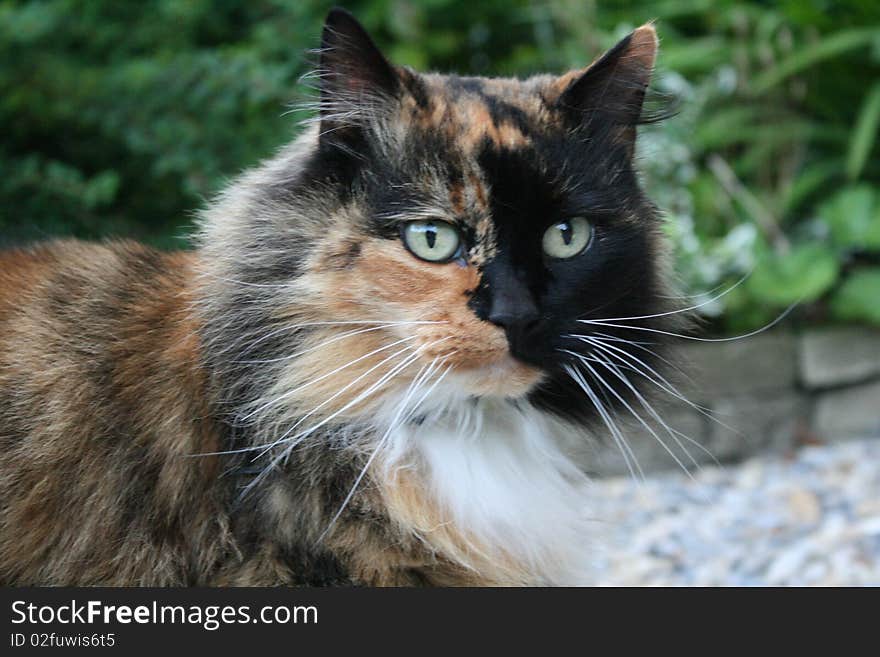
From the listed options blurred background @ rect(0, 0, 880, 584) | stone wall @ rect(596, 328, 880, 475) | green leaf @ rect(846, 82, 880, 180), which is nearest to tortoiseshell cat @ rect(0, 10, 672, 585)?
blurred background @ rect(0, 0, 880, 584)

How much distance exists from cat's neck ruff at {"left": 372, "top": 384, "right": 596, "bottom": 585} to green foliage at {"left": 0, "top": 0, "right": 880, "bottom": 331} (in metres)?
1.55

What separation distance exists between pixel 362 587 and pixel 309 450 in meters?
0.25

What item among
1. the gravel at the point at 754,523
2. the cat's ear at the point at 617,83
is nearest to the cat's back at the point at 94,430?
the cat's ear at the point at 617,83

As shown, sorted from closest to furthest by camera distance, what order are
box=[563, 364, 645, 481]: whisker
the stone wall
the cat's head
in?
the cat's head → box=[563, 364, 645, 481]: whisker → the stone wall

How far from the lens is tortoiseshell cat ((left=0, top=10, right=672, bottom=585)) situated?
1606 mm

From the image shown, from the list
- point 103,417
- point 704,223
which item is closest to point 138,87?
point 103,417

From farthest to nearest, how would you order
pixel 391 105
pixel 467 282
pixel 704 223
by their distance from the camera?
1. pixel 704 223
2. pixel 391 105
3. pixel 467 282

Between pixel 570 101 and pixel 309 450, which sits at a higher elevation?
pixel 570 101

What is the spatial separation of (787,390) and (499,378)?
9.61ft

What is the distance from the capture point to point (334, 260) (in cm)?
164

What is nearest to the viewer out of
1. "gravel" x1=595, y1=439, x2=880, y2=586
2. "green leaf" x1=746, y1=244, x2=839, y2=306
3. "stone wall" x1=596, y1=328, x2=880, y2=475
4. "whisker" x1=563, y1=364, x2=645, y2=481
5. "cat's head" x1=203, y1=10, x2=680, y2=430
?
"cat's head" x1=203, y1=10, x2=680, y2=430

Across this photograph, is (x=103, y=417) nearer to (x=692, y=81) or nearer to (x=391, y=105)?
(x=391, y=105)

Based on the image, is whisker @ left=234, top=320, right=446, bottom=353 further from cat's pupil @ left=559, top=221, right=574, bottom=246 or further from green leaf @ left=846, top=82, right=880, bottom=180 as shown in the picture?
green leaf @ left=846, top=82, right=880, bottom=180

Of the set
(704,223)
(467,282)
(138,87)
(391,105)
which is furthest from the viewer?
(704,223)
